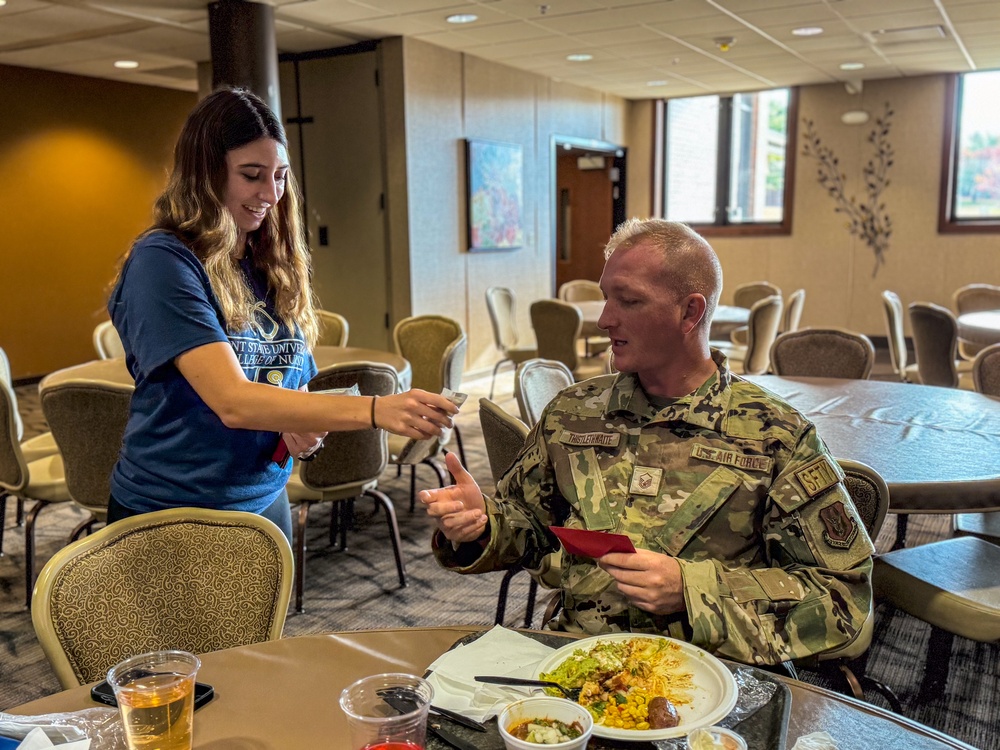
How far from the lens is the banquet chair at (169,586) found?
1.41m

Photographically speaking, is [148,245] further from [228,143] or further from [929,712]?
[929,712]

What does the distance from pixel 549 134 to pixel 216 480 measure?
7.68 meters

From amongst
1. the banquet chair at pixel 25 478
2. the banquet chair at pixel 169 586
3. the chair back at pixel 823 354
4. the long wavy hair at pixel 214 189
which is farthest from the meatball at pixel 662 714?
the chair back at pixel 823 354

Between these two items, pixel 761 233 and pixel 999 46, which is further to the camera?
pixel 761 233

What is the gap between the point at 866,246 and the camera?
9.26 m

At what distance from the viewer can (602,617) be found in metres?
1.45

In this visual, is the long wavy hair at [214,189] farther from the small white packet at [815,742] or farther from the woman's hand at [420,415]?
the small white packet at [815,742]

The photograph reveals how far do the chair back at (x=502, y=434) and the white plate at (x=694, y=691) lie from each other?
1191 mm

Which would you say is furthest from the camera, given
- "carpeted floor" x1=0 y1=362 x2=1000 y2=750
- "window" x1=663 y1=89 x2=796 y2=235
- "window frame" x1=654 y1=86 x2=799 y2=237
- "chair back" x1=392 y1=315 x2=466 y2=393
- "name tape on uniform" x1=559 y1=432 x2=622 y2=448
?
"window" x1=663 y1=89 x2=796 y2=235

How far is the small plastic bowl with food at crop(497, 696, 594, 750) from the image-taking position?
33.3 inches

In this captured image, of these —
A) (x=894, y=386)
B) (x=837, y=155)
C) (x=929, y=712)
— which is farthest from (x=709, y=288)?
(x=837, y=155)

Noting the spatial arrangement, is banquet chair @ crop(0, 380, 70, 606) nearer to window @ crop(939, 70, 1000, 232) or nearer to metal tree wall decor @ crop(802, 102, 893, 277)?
metal tree wall decor @ crop(802, 102, 893, 277)

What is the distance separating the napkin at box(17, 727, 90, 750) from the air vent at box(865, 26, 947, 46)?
7.27 m

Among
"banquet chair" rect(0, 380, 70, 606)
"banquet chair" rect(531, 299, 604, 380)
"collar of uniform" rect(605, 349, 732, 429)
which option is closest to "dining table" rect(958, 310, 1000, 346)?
"banquet chair" rect(531, 299, 604, 380)
